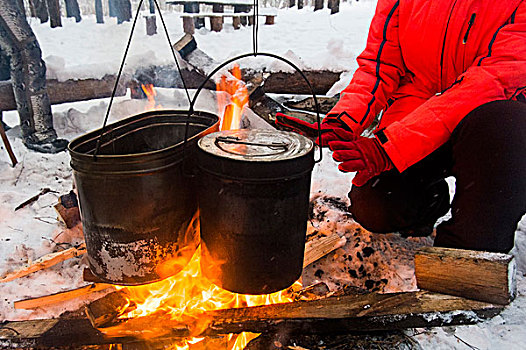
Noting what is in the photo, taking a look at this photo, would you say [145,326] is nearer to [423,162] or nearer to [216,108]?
[423,162]

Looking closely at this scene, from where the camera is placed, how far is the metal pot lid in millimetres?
1760

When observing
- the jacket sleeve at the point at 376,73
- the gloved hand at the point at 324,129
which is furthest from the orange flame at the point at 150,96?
the jacket sleeve at the point at 376,73

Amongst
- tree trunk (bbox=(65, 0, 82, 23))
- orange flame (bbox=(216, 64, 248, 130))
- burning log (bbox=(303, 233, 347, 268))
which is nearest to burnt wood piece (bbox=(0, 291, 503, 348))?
burning log (bbox=(303, 233, 347, 268))

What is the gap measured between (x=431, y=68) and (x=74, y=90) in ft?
15.2

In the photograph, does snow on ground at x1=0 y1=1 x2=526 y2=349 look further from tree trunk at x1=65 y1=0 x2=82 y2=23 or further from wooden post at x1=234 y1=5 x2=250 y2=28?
tree trunk at x1=65 y1=0 x2=82 y2=23

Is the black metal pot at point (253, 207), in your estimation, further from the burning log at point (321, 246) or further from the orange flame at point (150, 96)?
the orange flame at point (150, 96)

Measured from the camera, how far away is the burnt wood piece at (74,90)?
4891 mm

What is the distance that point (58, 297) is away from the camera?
7.47 feet

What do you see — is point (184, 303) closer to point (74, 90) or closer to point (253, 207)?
point (253, 207)

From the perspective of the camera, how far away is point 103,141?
2.22 metres

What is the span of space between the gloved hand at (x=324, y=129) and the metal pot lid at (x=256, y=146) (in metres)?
0.23

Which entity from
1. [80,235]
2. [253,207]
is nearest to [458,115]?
[253,207]

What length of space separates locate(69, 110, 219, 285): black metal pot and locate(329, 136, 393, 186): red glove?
791mm

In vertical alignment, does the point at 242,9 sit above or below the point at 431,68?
above
